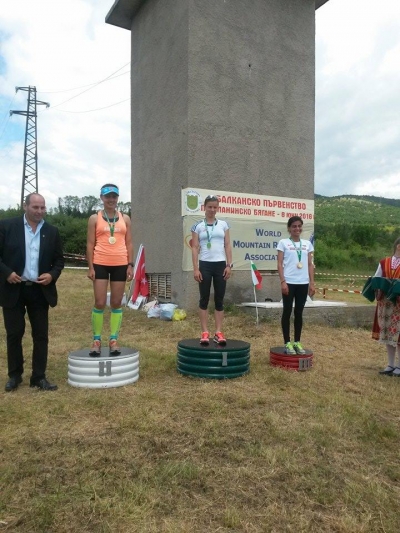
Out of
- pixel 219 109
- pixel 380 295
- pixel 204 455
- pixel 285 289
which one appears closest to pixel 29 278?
pixel 204 455

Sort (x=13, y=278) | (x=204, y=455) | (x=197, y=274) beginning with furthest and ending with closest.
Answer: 1. (x=197, y=274)
2. (x=13, y=278)
3. (x=204, y=455)

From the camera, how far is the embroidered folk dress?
529cm

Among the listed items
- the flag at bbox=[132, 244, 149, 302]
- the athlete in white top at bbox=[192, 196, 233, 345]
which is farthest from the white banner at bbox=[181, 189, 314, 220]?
the athlete in white top at bbox=[192, 196, 233, 345]

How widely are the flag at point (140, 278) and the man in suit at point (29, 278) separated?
19.7ft

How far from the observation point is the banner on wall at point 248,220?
30.1 feet

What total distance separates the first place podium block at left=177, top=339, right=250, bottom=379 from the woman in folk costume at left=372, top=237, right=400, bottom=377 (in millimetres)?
1629

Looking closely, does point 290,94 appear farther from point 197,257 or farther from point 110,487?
point 110,487

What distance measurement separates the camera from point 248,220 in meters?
9.80

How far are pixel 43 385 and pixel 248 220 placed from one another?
6219mm

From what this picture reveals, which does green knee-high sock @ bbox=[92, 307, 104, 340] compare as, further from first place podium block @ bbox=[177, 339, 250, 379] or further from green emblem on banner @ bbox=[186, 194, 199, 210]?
green emblem on banner @ bbox=[186, 194, 199, 210]

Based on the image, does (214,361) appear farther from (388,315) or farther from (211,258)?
(388,315)

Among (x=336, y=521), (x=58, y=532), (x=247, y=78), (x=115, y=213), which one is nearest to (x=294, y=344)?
(x=115, y=213)

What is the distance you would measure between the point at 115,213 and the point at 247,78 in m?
→ 6.18

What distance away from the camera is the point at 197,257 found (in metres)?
5.39
